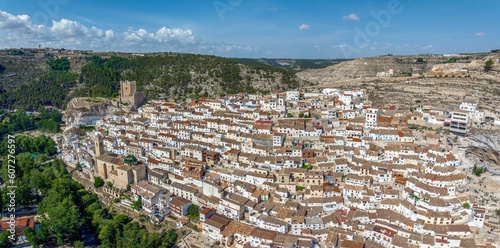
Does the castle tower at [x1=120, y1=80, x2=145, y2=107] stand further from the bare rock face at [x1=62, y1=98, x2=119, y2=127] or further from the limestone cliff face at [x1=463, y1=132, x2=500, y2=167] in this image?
the limestone cliff face at [x1=463, y1=132, x2=500, y2=167]

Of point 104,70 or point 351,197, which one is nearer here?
point 351,197

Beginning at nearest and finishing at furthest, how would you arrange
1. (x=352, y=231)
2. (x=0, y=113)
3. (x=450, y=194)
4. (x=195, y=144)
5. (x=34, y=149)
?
(x=352, y=231) < (x=450, y=194) < (x=195, y=144) < (x=34, y=149) < (x=0, y=113)

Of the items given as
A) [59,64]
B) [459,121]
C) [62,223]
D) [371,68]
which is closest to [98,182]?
[62,223]

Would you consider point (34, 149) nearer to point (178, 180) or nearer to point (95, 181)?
point (95, 181)

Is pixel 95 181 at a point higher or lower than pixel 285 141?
lower

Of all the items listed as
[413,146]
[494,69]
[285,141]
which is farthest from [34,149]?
[494,69]
